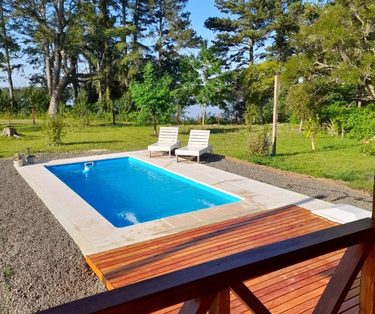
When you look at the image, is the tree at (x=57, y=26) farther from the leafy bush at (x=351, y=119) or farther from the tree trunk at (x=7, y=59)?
the leafy bush at (x=351, y=119)

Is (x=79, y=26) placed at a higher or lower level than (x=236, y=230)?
higher

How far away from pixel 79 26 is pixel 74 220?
756 inches

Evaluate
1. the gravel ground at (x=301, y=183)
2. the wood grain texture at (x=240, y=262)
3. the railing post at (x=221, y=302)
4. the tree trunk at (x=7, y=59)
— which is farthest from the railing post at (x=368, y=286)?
→ the tree trunk at (x=7, y=59)

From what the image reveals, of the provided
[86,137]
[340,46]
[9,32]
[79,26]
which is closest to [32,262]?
[86,137]

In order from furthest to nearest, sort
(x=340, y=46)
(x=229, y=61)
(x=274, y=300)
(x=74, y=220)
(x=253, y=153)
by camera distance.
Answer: (x=229, y=61) → (x=340, y=46) → (x=253, y=153) → (x=74, y=220) → (x=274, y=300)

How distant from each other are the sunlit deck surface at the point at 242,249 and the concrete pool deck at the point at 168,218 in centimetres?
24

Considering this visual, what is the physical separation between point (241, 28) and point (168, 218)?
2128 centimetres

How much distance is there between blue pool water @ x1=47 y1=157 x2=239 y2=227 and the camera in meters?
6.83

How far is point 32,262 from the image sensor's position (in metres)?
4.04

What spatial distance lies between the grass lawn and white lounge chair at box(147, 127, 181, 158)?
151 centimetres

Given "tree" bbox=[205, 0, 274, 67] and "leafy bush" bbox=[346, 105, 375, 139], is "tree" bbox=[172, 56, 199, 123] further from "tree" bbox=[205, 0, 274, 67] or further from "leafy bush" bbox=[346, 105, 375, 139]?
"leafy bush" bbox=[346, 105, 375, 139]

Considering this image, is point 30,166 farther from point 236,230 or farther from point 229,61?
point 229,61

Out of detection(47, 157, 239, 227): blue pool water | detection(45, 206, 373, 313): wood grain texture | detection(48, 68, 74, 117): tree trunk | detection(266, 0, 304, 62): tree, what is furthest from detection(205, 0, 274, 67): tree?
detection(45, 206, 373, 313): wood grain texture

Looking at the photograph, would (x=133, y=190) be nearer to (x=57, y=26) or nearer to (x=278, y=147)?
(x=278, y=147)
